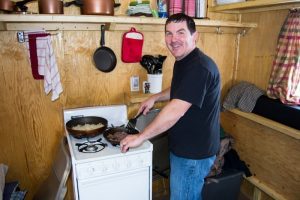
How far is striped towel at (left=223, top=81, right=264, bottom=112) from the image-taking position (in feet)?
6.66

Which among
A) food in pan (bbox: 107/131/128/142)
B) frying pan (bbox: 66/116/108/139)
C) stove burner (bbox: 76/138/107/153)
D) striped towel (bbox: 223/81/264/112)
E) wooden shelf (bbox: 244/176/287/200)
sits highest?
striped towel (bbox: 223/81/264/112)

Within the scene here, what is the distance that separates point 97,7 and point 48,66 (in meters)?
0.53

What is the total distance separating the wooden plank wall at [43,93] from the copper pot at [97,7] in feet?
0.69

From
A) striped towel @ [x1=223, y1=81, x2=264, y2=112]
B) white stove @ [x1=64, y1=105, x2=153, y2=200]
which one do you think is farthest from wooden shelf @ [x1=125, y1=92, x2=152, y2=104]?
striped towel @ [x1=223, y1=81, x2=264, y2=112]

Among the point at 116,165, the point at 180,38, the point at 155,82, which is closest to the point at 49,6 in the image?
the point at 180,38

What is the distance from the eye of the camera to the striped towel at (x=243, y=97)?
6.66 feet

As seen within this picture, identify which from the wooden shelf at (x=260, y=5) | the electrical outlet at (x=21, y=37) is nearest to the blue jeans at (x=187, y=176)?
the wooden shelf at (x=260, y=5)

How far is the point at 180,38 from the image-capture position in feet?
4.61

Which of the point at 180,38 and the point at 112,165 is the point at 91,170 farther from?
the point at 180,38

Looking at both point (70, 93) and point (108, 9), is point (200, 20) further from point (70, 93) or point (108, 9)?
point (70, 93)

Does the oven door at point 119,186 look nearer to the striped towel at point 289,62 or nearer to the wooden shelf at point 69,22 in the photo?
the wooden shelf at point 69,22

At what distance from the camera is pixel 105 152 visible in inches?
58.7

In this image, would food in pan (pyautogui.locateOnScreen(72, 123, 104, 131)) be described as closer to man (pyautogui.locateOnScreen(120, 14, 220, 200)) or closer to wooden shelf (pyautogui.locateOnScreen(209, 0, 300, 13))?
man (pyautogui.locateOnScreen(120, 14, 220, 200))

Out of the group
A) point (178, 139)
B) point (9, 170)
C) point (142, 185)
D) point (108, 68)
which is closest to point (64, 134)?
point (9, 170)
